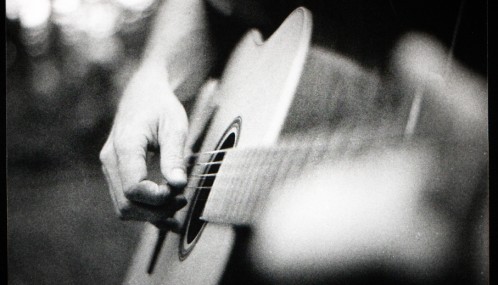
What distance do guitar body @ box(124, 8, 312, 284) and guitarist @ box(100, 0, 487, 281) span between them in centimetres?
2

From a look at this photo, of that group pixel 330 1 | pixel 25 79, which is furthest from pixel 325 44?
pixel 25 79

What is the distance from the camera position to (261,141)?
0.72 metres

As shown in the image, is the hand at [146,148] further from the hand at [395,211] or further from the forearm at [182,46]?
the hand at [395,211]

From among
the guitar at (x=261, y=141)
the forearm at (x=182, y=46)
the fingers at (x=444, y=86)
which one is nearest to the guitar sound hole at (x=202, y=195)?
the guitar at (x=261, y=141)

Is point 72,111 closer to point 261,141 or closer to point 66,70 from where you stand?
point 66,70

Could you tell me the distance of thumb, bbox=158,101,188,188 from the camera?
786 millimetres

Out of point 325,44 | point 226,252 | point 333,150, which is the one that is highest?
point 325,44

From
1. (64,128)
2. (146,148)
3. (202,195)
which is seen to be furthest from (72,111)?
(202,195)

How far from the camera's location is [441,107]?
799mm

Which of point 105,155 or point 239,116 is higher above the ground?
point 239,116

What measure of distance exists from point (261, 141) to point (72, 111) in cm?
34

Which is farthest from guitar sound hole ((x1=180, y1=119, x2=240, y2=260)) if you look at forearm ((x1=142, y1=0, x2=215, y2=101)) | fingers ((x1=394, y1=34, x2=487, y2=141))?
fingers ((x1=394, y1=34, x2=487, y2=141))
